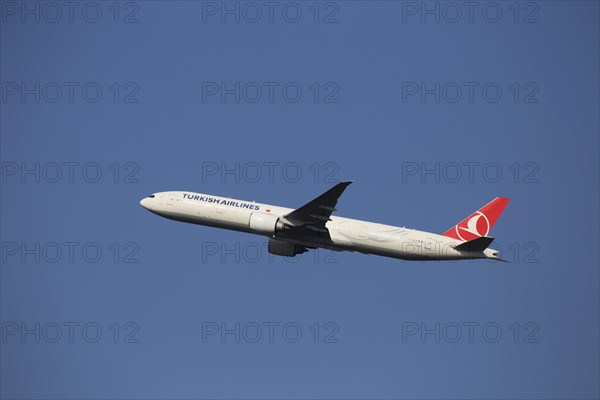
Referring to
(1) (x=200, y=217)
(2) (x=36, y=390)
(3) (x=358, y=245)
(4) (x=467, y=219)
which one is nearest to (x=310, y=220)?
(3) (x=358, y=245)

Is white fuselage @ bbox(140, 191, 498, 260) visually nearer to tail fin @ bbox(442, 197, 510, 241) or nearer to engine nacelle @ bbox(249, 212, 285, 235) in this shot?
engine nacelle @ bbox(249, 212, 285, 235)

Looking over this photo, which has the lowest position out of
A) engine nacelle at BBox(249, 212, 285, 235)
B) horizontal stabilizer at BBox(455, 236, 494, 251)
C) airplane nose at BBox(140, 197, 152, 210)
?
horizontal stabilizer at BBox(455, 236, 494, 251)

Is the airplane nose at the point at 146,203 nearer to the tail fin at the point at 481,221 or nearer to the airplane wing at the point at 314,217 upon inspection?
the airplane wing at the point at 314,217

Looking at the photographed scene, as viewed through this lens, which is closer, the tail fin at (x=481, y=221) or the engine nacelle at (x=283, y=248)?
the tail fin at (x=481, y=221)

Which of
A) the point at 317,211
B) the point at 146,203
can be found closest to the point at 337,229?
the point at 317,211

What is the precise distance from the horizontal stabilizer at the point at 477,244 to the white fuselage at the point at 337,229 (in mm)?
436

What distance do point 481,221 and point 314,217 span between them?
15.3 meters

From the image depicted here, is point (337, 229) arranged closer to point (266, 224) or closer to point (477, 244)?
point (266, 224)

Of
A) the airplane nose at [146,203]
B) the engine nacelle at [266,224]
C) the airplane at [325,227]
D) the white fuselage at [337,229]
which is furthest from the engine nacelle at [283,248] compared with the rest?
the airplane nose at [146,203]

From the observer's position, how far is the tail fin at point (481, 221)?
64.1 meters

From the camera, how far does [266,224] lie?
6134cm

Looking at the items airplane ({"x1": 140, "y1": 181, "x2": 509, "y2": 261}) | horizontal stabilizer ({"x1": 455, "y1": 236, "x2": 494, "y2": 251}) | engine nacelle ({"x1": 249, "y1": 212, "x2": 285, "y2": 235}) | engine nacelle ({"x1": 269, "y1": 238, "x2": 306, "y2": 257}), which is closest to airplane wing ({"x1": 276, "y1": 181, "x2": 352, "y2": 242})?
airplane ({"x1": 140, "y1": 181, "x2": 509, "y2": 261})

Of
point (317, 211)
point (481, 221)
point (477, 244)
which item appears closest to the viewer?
point (477, 244)

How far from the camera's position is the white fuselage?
59.7m
